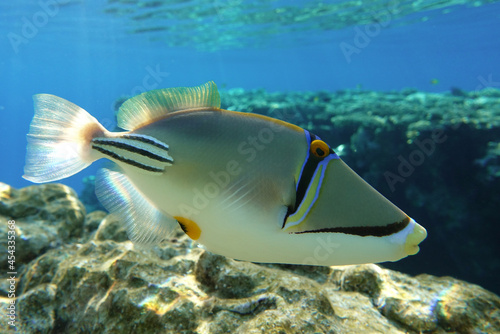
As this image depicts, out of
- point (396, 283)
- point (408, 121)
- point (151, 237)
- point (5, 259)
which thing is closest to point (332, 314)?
point (396, 283)

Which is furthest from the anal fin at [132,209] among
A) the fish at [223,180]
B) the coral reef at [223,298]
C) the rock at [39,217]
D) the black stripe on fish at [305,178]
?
the rock at [39,217]

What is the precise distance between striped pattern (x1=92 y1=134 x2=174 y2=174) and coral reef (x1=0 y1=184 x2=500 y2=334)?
3.61 ft

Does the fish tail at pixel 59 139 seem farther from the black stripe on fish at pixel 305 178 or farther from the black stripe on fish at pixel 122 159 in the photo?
the black stripe on fish at pixel 305 178

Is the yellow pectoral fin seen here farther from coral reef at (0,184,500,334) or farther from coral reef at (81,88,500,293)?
coral reef at (81,88,500,293)

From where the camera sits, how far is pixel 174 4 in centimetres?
2225

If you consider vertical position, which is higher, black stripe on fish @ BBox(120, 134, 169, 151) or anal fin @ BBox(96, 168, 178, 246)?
black stripe on fish @ BBox(120, 134, 169, 151)

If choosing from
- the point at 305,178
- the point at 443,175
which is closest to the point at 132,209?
the point at 305,178

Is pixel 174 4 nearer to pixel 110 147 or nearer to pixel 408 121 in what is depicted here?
pixel 408 121

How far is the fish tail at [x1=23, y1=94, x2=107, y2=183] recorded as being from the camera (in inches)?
37.9

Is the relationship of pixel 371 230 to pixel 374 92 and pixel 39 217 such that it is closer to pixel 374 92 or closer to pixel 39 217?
pixel 39 217

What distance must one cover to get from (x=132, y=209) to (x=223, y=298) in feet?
4.29

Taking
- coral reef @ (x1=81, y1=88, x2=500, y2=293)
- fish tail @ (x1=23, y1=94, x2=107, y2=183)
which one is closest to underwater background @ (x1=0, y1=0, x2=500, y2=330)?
coral reef @ (x1=81, y1=88, x2=500, y2=293)

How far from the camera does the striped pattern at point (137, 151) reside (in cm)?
88

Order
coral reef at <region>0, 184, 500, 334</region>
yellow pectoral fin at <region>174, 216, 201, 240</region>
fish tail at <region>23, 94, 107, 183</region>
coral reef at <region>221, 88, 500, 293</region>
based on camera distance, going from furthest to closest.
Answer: coral reef at <region>221, 88, 500, 293</region> < coral reef at <region>0, 184, 500, 334</region> < fish tail at <region>23, 94, 107, 183</region> < yellow pectoral fin at <region>174, 216, 201, 240</region>
